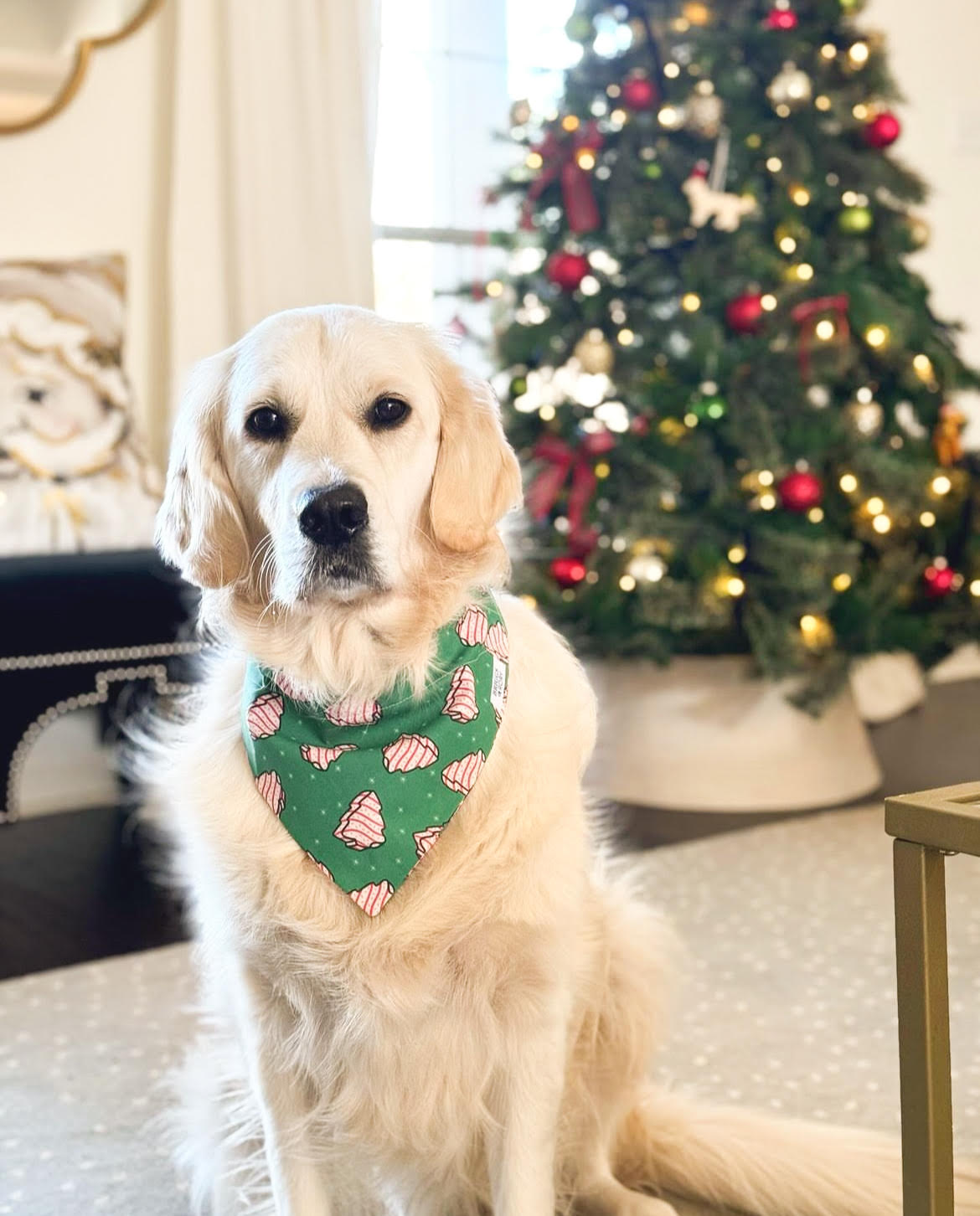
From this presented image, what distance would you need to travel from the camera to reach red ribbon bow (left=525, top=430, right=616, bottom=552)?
3221 mm

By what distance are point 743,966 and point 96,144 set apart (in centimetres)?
267

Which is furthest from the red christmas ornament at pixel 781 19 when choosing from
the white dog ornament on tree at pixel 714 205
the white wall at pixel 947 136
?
the white wall at pixel 947 136

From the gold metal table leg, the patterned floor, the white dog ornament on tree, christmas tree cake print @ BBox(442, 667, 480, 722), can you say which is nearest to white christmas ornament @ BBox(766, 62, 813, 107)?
the white dog ornament on tree

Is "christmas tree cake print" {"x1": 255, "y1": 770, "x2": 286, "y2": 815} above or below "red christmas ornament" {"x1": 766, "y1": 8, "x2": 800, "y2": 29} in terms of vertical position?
below

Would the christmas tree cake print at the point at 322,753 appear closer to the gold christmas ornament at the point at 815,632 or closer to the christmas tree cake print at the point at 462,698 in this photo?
the christmas tree cake print at the point at 462,698

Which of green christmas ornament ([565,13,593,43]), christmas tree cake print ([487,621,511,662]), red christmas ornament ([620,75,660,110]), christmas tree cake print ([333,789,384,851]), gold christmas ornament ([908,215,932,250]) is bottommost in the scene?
christmas tree cake print ([333,789,384,851])

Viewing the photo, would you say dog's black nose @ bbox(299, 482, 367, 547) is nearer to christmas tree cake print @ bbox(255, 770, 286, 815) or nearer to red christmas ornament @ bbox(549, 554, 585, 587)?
christmas tree cake print @ bbox(255, 770, 286, 815)

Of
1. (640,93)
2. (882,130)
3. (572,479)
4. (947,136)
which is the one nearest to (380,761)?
(572,479)

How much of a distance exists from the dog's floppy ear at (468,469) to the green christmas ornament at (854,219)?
2215 millimetres

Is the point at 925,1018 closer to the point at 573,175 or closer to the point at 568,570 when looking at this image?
the point at 568,570

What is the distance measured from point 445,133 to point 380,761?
3351 millimetres

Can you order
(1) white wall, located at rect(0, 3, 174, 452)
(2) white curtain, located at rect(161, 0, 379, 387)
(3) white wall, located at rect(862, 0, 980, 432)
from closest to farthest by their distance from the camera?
1. (1) white wall, located at rect(0, 3, 174, 452)
2. (2) white curtain, located at rect(161, 0, 379, 387)
3. (3) white wall, located at rect(862, 0, 980, 432)

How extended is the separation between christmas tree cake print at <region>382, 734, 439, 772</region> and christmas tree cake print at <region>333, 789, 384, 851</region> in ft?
0.11

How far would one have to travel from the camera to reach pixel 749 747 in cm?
321
